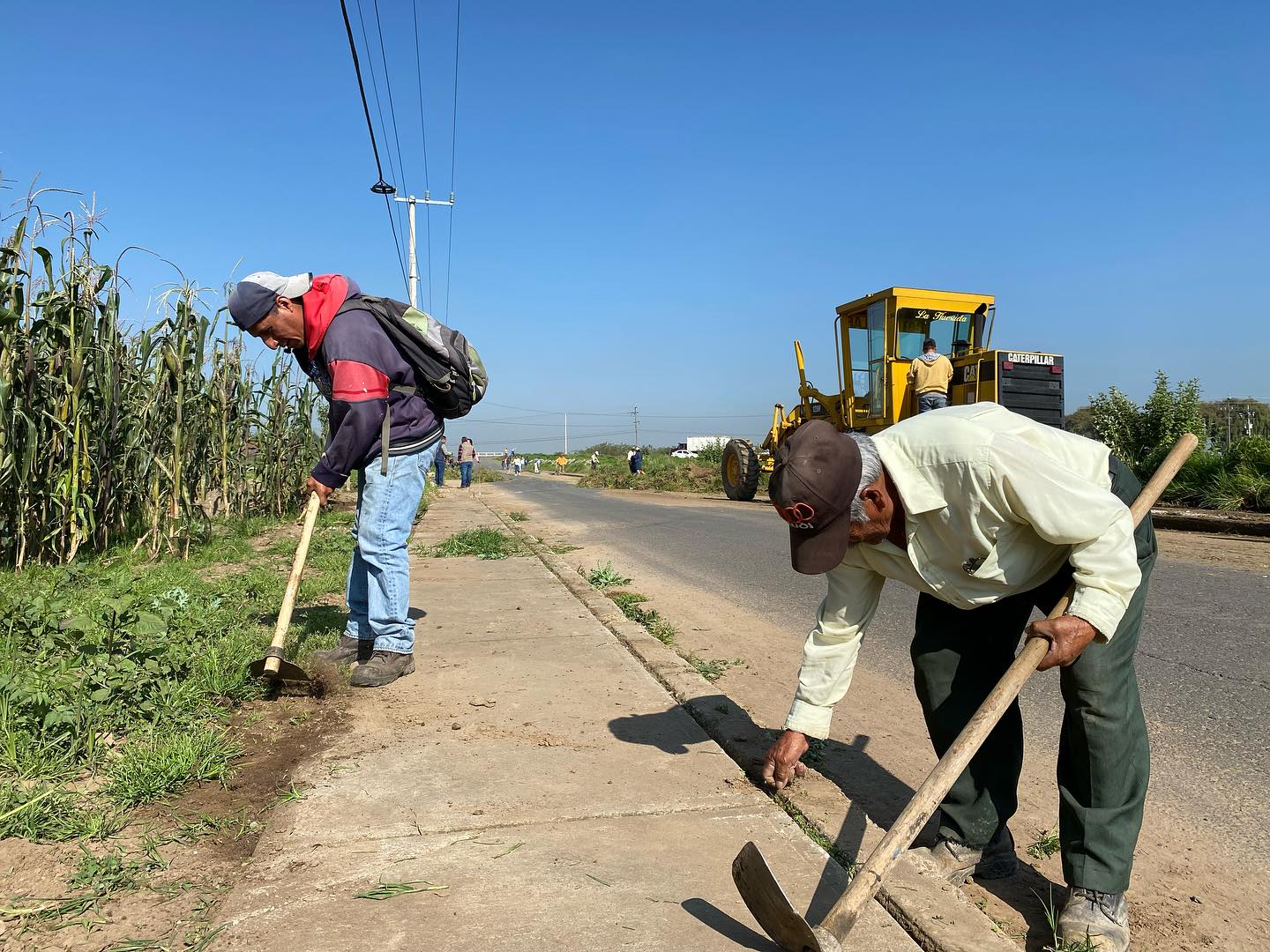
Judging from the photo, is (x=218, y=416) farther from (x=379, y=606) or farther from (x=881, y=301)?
(x=881, y=301)

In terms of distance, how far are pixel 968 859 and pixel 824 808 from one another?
0.43 metres

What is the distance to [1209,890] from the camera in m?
2.40

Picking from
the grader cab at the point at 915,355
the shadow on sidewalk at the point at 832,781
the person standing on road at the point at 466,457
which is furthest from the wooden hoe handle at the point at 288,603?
the person standing on road at the point at 466,457

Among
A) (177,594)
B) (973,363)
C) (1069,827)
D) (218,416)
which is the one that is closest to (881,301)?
(973,363)

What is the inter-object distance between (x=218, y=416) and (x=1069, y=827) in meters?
9.57

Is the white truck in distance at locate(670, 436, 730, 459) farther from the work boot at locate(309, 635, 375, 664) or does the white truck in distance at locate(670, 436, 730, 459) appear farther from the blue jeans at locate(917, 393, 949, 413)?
the work boot at locate(309, 635, 375, 664)

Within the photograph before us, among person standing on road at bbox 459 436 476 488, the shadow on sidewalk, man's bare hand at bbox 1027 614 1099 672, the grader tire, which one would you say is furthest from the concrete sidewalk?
person standing on road at bbox 459 436 476 488

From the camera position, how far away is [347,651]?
4.23 meters

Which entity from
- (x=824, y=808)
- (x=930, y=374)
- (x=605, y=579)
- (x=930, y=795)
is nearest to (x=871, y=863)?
(x=930, y=795)

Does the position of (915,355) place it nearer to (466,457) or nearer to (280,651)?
(280,651)

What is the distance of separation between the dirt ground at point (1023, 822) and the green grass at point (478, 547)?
10.2 ft

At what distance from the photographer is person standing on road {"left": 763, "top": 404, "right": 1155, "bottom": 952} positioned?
80.2 inches

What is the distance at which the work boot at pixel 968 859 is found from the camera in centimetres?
241

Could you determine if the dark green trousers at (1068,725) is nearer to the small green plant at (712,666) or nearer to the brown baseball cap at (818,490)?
the brown baseball cap at (818,490)
